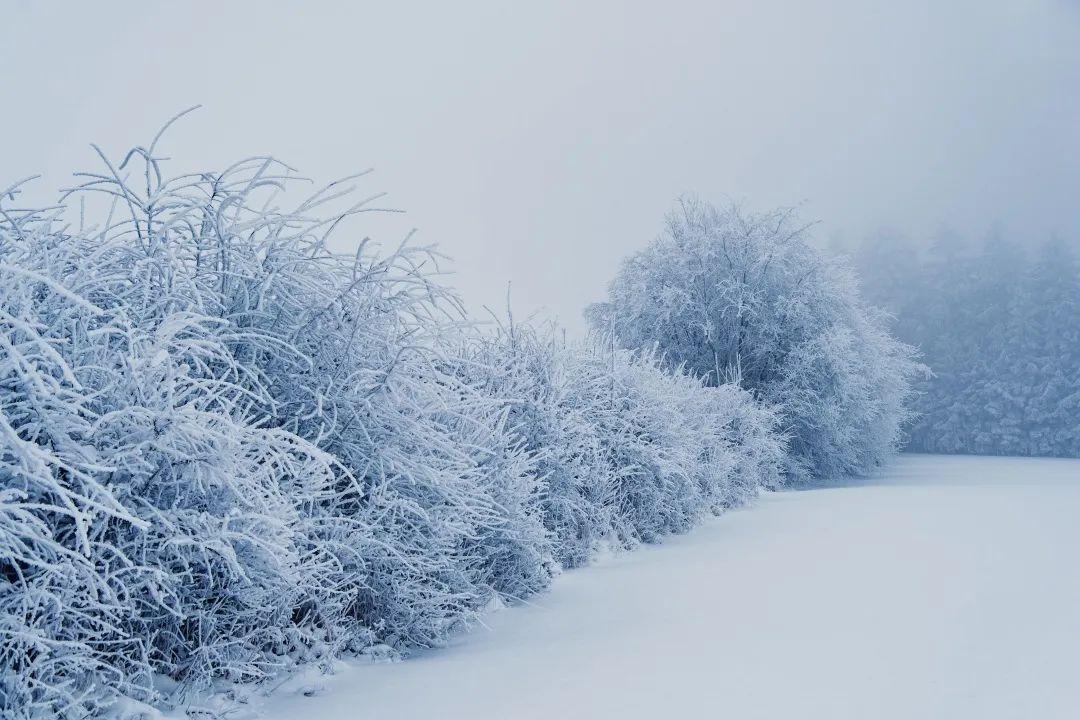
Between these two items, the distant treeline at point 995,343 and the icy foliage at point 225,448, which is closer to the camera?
the icy foliage at point 225,448

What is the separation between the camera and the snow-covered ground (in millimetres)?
3111

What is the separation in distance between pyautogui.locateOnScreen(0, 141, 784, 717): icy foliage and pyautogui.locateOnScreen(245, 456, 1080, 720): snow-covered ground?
0.40m

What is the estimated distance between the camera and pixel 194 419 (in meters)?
2.87

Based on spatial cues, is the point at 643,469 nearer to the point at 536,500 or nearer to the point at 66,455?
the point at 536,500

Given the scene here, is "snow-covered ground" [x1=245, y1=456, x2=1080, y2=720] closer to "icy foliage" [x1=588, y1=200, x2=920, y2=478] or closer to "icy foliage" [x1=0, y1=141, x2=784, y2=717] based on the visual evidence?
"icy foliage" [x1=0, y1=141, x2=784, y2=717]

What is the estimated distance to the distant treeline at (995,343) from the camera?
3114 centimetres

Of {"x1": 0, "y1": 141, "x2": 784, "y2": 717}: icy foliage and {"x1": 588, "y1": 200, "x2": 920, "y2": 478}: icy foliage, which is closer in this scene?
{"x1": 0, "y1": 141, "x2": 784, "y2": 717}: icy foliage

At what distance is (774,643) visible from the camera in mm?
3941

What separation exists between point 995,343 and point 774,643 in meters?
33.4

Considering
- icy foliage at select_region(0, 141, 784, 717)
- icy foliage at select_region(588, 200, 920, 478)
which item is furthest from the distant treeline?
icy foliage at select_region(0, 141, 784, 717)

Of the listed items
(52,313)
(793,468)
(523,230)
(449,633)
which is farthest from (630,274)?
(523,230)

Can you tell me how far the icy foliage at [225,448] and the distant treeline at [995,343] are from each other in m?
28.5

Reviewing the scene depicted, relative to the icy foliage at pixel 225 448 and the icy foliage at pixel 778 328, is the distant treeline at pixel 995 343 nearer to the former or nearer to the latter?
the icy foliage at pixel 778 328

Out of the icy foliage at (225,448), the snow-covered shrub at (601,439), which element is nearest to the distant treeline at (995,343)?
the snow-covered shrub at (601,439)
